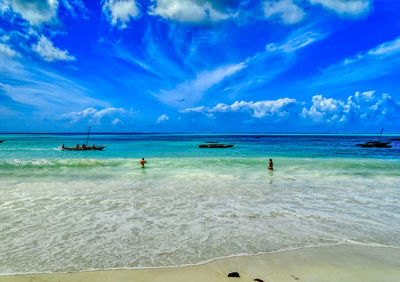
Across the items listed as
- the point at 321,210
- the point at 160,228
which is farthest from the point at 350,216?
the point at 160,228

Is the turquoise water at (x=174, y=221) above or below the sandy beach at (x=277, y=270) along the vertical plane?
below

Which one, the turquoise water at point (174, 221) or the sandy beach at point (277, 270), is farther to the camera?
the turquoise water at point (174, 221)

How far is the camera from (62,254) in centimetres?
688

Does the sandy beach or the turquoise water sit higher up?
the sandy beach

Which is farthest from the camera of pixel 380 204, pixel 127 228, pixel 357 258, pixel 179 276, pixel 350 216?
pixel 380 204

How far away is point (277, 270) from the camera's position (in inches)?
234

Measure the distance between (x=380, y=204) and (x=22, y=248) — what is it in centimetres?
1548

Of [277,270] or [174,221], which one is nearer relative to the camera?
[277,270]

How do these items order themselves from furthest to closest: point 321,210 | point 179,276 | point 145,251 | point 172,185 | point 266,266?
1. point 172,185
2. point 321,210
3. point 145,251
4. point 266,266
5. point 179,276

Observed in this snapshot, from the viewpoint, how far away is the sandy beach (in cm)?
560

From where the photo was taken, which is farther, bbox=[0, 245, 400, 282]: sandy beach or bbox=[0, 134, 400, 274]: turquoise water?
bbox=[0, 134, 400, 274]: turquoise water

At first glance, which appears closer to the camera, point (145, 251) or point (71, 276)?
point (71, 276)

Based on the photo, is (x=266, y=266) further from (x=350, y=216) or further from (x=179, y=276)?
(x=350, y=216)

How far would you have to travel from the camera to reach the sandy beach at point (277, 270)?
560 cm
